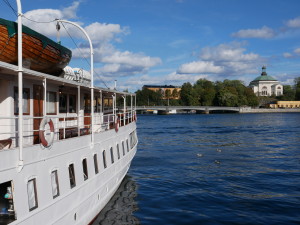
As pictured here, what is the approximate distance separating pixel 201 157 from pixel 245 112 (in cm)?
13924

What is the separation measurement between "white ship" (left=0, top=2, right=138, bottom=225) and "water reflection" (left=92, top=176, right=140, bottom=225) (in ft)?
2.70

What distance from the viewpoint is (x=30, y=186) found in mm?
8898

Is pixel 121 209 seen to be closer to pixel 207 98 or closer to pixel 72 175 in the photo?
pixel 72 175

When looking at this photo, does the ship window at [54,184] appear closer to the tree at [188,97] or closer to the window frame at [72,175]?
the window frame at [72,175]

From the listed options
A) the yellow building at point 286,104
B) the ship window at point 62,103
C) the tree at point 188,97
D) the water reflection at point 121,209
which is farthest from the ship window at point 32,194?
the yellow building at point 286,104

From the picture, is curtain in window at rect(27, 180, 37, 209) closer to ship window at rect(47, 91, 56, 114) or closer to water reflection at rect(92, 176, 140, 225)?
ship window at rect(47, 91, 56, 114)

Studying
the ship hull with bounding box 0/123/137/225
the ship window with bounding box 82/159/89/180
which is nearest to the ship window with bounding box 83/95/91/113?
the ship hull with bounding box 0/123/137/225

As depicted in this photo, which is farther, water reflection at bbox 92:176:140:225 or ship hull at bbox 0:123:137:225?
water reflection at bbox 92:176:140:225

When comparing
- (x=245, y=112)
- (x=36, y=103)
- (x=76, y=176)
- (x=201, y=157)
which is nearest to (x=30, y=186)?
(x=76, y=176)

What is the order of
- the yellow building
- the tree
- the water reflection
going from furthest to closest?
1. the yellow building
2. the tree
3. the water reflection

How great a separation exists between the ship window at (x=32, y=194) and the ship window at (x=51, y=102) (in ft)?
17.2

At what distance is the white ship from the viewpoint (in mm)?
8188

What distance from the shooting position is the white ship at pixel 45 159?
322 inches

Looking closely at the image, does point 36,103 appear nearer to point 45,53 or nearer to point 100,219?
point 45,53
